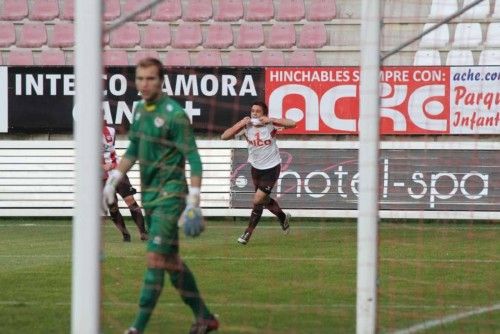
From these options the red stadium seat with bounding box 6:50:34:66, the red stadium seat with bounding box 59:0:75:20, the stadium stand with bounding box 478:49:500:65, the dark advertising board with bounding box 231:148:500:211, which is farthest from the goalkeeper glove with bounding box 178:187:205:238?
the red stadium seat with bounding box 59:0:75:20

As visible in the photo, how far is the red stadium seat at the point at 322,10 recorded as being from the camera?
23938 millimetres

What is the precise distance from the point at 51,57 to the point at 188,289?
16020 millimetres

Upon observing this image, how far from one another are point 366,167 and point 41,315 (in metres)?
3.34

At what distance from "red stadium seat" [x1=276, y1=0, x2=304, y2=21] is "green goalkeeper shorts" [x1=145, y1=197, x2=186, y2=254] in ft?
50.5

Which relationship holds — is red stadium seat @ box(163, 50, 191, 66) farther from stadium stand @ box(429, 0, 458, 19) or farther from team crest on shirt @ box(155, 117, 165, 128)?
team crest on shirt @ box(155, 117, 165, 128)

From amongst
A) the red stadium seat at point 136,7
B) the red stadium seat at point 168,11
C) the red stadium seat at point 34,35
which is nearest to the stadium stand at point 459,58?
the red stadium seat at point 168,11

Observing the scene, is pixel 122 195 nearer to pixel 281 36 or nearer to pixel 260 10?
pixel 281 36

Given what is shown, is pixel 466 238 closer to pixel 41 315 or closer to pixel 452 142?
pixel 452 142

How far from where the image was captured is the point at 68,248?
17.8m

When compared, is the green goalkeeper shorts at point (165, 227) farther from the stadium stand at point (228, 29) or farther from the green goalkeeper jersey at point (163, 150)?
the stadium stand at point (228, 29)

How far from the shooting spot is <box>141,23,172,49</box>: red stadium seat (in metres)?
24.5

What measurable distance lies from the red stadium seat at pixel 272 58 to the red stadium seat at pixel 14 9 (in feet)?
15.4

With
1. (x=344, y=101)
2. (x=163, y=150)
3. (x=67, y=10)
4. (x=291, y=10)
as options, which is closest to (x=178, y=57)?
(x=291, y=10)

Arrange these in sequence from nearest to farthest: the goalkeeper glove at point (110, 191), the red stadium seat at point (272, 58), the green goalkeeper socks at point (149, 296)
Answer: the goalkeeper glove at point (110, 191)
the green goalkeeper socks at point (149, 296)
the red stadium seat at point (272, 58)
